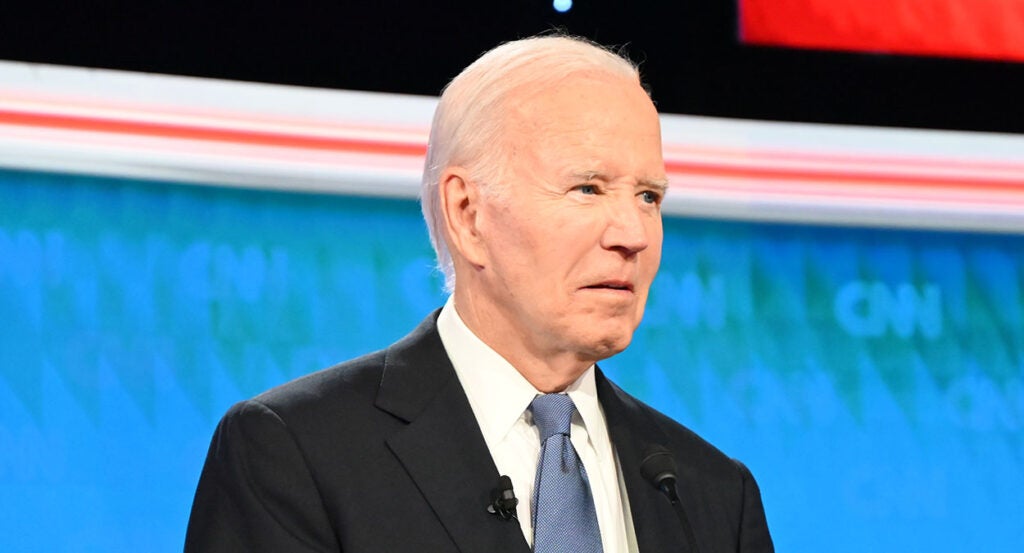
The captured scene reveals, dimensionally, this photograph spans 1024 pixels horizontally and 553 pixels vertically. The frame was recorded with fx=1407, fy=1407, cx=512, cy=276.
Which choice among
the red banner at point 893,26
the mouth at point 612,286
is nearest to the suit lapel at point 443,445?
the mouth at point 612,286

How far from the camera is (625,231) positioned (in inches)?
75.2

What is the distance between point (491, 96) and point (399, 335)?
94 cm

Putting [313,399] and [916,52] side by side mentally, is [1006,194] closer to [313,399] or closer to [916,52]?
[916,52]

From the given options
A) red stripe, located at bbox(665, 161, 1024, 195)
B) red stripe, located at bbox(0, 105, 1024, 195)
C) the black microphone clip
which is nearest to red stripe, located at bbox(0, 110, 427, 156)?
red stripe, located at bbox(0, 105, 1024, 195)

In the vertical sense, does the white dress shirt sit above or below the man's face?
below

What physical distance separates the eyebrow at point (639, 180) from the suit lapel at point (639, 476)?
13.0 inches

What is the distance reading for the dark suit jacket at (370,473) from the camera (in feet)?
5.93

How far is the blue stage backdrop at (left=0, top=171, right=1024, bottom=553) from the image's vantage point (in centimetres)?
263

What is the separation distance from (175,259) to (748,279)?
48.2 inches

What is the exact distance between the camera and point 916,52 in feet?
10.5

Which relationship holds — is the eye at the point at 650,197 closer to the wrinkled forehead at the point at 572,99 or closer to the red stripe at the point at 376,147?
the wrinkled forehead at the point at 572,99

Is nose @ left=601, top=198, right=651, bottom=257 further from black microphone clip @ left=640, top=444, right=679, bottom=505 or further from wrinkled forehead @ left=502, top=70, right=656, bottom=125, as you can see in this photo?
black microphone clip @ left=640, top=444, right=679, bottom=505

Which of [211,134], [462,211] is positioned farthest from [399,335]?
[462,211]

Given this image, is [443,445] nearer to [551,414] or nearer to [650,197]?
[551,414]
